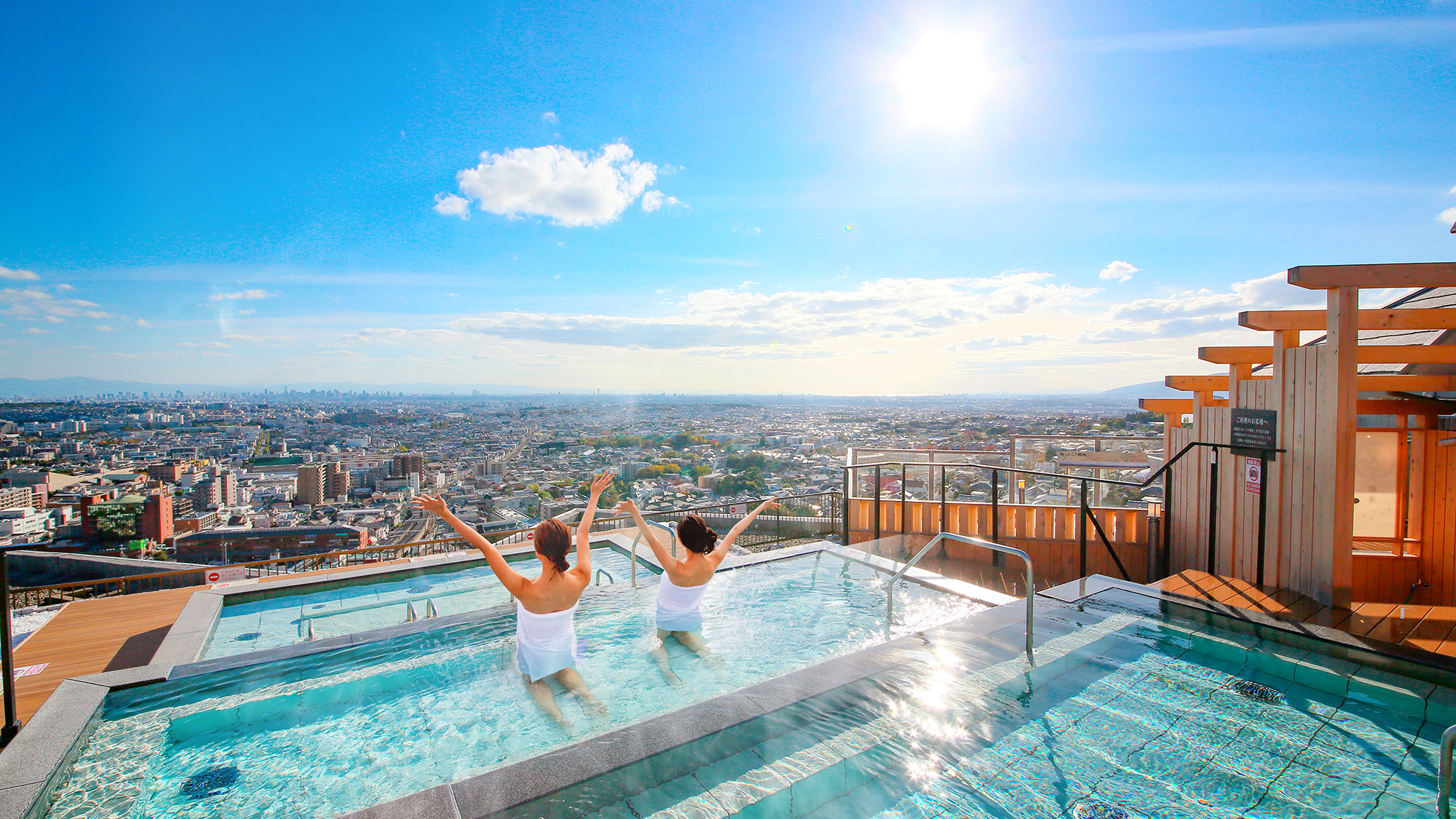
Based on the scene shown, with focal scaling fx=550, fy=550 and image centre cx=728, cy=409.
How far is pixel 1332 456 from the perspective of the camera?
4.14 metres

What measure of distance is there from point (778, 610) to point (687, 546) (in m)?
1.67

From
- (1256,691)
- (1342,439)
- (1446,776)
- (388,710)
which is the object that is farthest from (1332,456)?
(388,710)

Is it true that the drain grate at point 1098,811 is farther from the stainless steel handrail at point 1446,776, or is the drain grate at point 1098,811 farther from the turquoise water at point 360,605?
the turquoise water at point 360,605

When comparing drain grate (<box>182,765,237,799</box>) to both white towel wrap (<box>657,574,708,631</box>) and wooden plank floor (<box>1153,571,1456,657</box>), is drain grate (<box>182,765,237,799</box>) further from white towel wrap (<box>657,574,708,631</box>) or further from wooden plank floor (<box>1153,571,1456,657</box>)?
wooden plank floor (<box>1153,571,1456,657</box>)

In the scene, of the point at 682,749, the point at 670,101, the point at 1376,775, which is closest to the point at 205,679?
the point at 682,749

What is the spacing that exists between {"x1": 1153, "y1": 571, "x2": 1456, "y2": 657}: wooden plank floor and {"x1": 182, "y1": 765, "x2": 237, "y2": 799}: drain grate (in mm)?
6709

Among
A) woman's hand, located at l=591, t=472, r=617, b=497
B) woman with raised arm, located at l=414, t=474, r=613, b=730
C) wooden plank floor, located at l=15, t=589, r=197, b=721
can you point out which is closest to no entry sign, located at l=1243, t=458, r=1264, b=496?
woman's hand, located at l=591, t=472, r=617, b=497

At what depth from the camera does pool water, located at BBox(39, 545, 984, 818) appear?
9.68ft

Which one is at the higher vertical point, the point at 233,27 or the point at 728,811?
the point at 233,27

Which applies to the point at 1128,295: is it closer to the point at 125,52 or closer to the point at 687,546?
the point at 687,546

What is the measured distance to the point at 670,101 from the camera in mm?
10367

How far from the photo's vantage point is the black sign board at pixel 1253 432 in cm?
475

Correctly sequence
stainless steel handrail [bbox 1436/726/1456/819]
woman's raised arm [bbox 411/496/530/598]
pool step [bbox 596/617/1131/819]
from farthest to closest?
woman's raised arm [bbox 411/496/530/598]
pool step [bbox 596/617/1131/819]
stainless steel handrail [bbox 1436/726/1456/819]

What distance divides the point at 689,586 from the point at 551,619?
1203 mm
